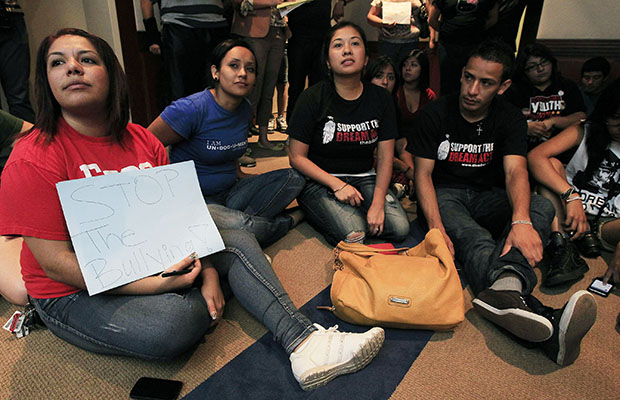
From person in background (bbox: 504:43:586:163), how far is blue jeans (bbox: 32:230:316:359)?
1783 mm

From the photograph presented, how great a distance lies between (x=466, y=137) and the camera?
1.77 metres

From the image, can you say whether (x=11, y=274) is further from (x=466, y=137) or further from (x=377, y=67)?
(x=377, y=67)

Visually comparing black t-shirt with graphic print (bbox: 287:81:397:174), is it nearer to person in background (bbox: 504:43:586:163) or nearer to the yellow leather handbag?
the yellow leather handbag

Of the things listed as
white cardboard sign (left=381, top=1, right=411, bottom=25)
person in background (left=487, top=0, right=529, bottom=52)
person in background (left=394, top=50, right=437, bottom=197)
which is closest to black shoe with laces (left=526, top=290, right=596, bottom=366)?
person in background (left=394, top=50, right=437, bottom=197)

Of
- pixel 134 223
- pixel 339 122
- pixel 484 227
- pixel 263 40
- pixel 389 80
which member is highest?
pixel 263 40

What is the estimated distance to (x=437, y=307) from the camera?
122cm

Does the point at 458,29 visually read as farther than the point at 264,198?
Yes

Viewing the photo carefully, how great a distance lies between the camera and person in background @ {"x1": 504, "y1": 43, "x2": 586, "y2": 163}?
7.15ft

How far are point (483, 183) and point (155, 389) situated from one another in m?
1.54

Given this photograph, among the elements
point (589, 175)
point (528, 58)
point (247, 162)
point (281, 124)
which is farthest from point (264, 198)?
point (281, 124)

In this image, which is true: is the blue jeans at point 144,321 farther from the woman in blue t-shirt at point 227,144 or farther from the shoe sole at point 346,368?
the woman in blue t-shirt at point 227,144

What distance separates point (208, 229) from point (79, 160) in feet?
1.28

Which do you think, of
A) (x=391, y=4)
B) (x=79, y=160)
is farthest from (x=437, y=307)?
(x=391, y=4)

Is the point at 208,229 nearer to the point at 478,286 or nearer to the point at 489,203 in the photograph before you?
the point at 478,286
